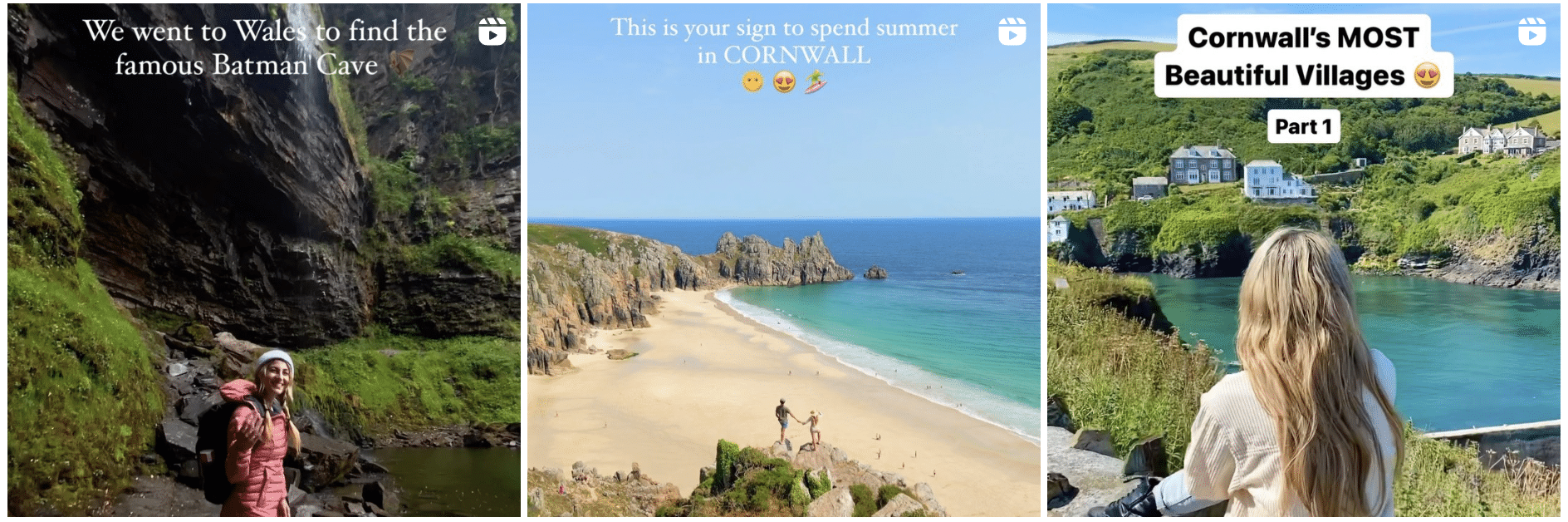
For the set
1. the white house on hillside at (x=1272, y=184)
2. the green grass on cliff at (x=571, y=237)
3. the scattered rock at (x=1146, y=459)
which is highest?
the white house on hillside at (x=1272, y=184)

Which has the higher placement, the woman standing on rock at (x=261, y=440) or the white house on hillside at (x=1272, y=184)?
the white house on hillside at (x=1272, y=184)

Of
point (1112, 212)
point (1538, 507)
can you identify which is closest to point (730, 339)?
point (1112, 212)

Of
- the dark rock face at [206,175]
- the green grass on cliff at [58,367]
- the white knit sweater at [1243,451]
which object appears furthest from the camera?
the dark rock face at [206,175]

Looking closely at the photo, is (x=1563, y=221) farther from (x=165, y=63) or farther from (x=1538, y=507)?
(x=165, y=63)

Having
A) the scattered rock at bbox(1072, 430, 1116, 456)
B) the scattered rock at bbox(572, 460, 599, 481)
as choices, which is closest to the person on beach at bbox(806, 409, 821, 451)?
the scattered rock at bbox(572, 460, 599, 481)

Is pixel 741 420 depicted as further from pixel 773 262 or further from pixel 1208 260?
pixel 1208 260

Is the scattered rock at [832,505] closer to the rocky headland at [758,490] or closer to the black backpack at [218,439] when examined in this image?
the rocky headland at [758,490]

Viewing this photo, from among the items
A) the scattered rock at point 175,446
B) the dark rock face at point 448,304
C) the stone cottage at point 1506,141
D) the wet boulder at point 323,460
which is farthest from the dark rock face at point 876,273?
the scattered rock at point 175,446
